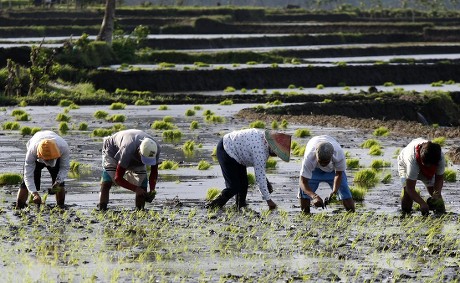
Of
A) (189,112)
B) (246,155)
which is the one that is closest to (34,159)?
(246,155)

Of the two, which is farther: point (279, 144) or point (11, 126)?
point (11, 126)

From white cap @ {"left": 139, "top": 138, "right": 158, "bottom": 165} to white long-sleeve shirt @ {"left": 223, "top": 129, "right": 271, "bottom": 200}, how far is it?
131cm

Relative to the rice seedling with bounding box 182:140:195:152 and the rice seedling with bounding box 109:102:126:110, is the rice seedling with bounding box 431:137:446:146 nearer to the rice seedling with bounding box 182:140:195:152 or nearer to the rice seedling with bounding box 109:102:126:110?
the rice seedling with bounding box 182:140:195:152

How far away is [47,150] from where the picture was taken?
1454 centimetres

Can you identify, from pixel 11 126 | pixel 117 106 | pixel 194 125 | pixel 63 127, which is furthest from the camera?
pixel 117 106

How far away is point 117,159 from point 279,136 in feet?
6.63

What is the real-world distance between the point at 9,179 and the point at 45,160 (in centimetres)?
364

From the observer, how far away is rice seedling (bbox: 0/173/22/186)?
1816 centimetres

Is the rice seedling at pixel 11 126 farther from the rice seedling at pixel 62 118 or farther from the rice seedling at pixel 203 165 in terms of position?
the rice seedling at pixel 203 165

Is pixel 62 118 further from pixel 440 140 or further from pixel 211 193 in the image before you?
pixel 211 193

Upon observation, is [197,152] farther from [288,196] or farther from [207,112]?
[207,112]

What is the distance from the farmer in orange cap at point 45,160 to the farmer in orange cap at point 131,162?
535 mm

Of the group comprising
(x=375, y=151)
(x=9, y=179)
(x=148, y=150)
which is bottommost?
(x=375, y=151)

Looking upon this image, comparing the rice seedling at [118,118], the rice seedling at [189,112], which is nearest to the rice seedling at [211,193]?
the rice seedling at [118,118]
